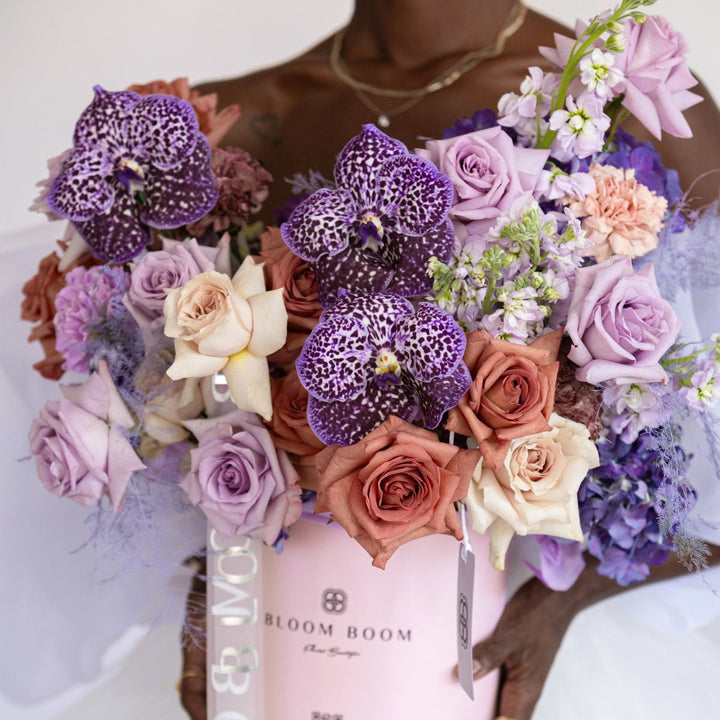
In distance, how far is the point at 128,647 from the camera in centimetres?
107

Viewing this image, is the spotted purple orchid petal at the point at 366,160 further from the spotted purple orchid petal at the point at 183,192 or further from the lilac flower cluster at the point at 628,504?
the lilac flower cluster at the point at 628,504

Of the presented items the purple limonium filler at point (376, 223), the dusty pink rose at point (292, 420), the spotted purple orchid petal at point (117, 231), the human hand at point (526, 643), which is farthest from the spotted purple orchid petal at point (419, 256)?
the human hand at point (526, 643)

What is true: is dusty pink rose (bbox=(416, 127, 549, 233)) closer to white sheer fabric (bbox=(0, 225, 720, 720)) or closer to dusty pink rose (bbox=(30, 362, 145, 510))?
dusty pink rose (bbox=(30, 362, 145, 510))

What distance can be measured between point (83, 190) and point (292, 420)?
0.80ft

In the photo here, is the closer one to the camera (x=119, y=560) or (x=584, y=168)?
(x=584, y=168)

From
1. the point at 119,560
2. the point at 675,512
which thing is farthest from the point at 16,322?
the point at 675,512

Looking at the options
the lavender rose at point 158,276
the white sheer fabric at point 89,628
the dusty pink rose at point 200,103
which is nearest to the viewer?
the lavender rose at point 158,276

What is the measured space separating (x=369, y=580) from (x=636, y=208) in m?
0.34

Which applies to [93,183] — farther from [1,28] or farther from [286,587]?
[1,28]

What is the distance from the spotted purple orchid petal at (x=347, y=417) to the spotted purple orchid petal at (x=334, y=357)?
1 cm

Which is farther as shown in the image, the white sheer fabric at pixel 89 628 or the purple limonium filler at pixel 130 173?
the white sheer fabric at pixel 89 628

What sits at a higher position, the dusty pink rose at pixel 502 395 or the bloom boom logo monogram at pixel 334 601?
the dusty pink rose at pixel 502 395

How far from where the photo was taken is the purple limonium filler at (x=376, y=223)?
64 cm

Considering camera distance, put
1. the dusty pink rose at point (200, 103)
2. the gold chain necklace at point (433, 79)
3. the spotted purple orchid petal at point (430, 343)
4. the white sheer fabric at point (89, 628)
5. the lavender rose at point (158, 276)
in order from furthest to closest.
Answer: the gold chain necklace at point (433, 79) < the white sheer fabric at point (89, 628) < the dusty pink rose at point (200, 103) < the lavender rose at point (158, 276) < the spotted purple orchid petal at point (430, 343)
